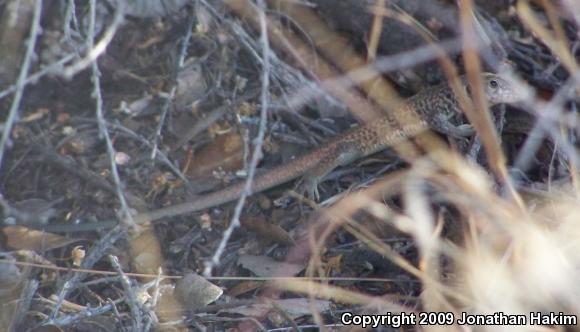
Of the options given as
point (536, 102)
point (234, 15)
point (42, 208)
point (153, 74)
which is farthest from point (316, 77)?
point (42, 208)

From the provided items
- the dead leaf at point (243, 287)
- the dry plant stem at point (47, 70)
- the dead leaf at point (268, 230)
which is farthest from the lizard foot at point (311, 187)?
the dry plant stem at point (47, 70)

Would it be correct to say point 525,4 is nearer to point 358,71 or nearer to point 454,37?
point 454,37

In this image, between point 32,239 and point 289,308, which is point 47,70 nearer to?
point 32,239

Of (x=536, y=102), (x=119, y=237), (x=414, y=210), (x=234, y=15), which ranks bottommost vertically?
(x=119, y=237)

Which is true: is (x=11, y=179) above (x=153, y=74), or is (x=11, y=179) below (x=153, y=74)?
below

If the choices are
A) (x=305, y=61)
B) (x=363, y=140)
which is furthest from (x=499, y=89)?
(x=305, y=61)

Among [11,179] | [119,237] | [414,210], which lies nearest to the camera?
[414,210]

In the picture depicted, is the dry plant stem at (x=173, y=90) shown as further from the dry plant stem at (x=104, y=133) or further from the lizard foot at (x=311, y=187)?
the lizard foot at (x=311, y=187)
